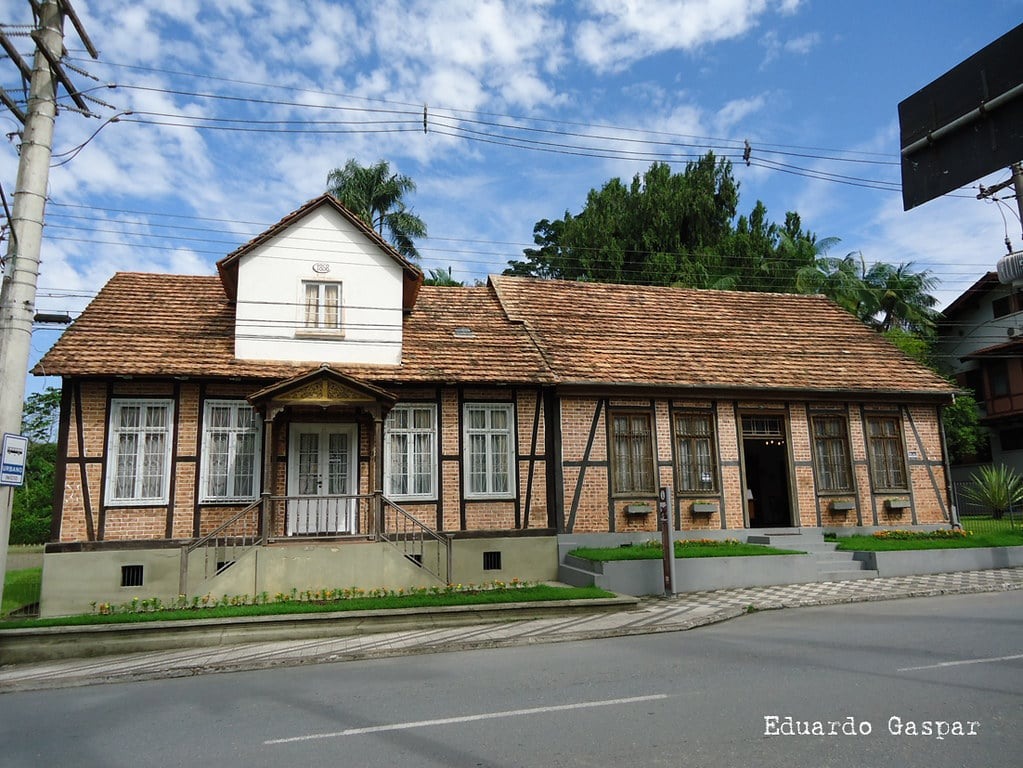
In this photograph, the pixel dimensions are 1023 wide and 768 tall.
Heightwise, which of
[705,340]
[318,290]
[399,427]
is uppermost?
[318,290]

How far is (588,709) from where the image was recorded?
6.30 metres

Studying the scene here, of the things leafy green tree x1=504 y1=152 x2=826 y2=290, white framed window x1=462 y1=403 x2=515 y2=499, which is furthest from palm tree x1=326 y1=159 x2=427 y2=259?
white framed window x1=462 y1=403 x2=515 y2=499

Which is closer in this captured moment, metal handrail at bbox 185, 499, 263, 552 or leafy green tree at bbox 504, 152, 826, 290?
metal handrail at bbox 185, 499, 263, 552

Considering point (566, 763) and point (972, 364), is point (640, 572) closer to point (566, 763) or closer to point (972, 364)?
point (566, 763)

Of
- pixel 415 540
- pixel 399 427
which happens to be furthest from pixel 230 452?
pixel 415 540

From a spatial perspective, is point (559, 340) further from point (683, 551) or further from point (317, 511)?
point (317, 511)

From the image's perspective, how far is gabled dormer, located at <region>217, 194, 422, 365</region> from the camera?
15.7m

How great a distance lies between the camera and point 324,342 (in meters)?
16.0

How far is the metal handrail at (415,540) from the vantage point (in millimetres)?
14500

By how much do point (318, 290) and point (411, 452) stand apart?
14.1ft

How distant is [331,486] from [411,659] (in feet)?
22.3

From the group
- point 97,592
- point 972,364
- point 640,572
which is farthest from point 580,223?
point 97,592

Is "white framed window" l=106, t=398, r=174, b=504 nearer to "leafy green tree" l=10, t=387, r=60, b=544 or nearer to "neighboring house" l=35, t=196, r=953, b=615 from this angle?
"neighboring house" l=35, t=196, r=953, b=615

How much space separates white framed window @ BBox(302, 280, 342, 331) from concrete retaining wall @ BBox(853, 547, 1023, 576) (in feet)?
42.5
